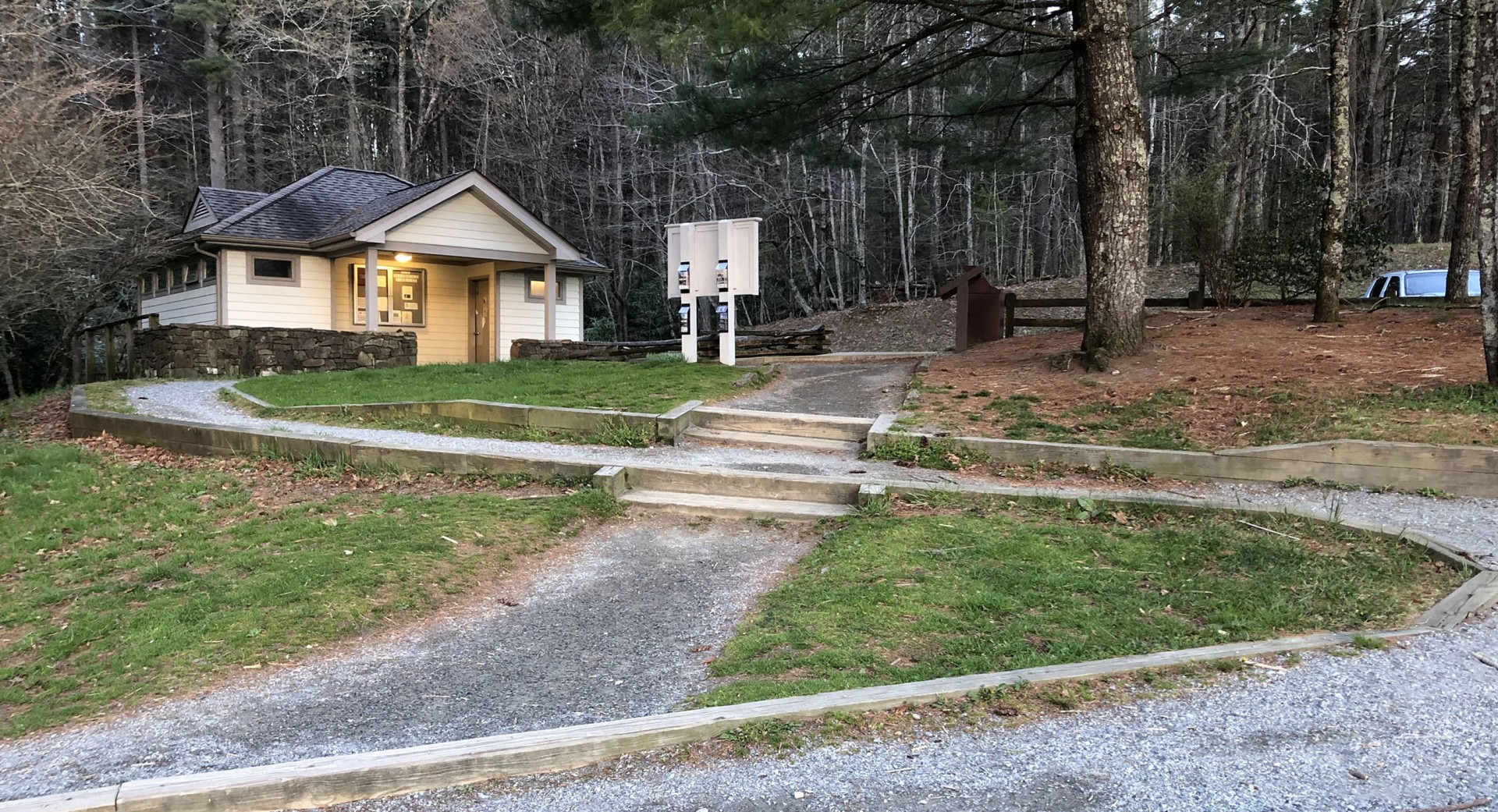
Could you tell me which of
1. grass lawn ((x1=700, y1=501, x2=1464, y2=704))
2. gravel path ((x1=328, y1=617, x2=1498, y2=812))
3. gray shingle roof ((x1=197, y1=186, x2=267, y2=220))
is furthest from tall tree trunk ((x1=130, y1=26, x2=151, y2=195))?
gravel path ((x1=328, y1=617, x2=1498, y2=812))

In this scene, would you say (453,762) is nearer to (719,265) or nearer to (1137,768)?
(1137,768)

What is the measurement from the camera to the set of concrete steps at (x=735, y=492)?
6.85m

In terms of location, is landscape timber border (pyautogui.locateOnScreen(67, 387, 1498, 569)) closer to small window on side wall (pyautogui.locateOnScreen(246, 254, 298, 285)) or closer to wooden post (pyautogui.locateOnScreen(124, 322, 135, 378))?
small window on side wall (pyautogui.locateOnScreen(246, 254, 298, 285))

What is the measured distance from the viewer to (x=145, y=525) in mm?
6582

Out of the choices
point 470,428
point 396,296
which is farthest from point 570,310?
point 470,428

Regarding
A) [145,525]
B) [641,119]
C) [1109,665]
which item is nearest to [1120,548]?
[1109,665]

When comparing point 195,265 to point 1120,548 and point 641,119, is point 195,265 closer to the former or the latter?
point 641,119

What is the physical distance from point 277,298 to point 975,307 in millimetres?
14816

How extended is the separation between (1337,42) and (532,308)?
1703 cm

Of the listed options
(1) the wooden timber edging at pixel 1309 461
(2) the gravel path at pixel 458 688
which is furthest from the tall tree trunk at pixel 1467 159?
(2) the gravel path at pixel 458 688

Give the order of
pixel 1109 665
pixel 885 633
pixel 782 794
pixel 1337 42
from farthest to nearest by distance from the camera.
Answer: pixel 1337 42
pixel 885 633
pixel 1109 665
pixel 782 794

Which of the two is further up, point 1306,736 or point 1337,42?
point 1337,42

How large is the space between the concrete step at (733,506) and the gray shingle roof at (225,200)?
1760 centimetres

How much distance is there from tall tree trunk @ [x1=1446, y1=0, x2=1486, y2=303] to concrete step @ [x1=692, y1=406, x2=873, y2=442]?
25.2ft
